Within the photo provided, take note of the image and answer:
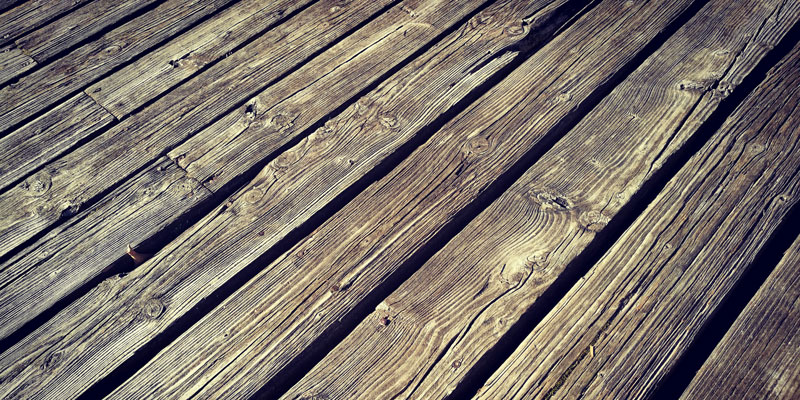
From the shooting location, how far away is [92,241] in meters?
1.67

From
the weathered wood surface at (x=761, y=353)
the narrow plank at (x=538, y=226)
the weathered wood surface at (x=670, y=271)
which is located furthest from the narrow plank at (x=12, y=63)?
the weathered wood surface at (x=761, y=353)

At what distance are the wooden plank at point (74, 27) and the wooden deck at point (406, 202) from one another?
0.01 m

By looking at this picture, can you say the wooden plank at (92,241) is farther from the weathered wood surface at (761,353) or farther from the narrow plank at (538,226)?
the weathered wood surface at (761,353)

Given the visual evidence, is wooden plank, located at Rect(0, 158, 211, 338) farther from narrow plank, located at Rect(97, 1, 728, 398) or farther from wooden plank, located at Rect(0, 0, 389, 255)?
narrow plank, located at Rect(97, 1, 728, 398)

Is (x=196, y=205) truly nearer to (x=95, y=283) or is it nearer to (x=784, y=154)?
(x=95, y=283)

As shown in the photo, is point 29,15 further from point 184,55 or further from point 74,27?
point 184,55

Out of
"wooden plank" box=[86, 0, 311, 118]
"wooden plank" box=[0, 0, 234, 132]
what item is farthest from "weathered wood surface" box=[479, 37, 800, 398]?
"wooden plank" box=[0, 0, 234, 132]

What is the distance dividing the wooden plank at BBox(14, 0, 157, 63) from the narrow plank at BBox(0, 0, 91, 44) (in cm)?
4

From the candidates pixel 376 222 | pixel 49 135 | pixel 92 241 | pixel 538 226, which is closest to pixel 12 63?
pixel 49 135

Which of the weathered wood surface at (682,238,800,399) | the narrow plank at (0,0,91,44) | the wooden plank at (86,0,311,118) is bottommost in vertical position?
the narrow plank at (0,0,91,44)

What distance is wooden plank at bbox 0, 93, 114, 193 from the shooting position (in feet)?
6.09

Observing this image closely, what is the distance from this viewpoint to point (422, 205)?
1.66 meters

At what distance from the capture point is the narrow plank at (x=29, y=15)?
7.39 ft

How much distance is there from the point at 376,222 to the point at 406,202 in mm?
114
